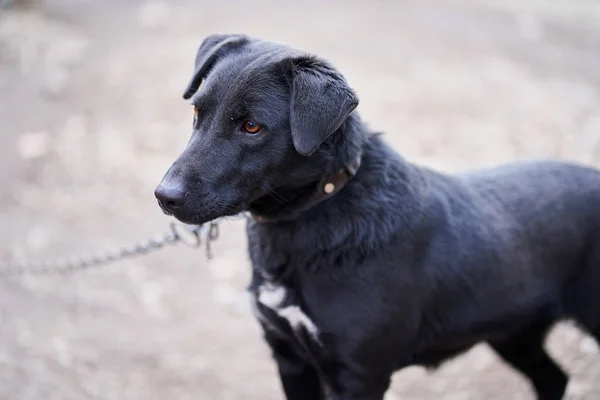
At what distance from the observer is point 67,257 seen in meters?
6.11

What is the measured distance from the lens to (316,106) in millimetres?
2637

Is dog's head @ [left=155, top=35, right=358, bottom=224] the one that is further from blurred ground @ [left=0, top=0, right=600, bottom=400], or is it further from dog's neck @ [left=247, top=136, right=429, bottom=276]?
blurred ground @ [left=0, top=0, right=600, bottom=400]

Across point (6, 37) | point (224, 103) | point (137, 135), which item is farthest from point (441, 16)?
point (224, 103)

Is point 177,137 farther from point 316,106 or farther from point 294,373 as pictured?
point 316,106

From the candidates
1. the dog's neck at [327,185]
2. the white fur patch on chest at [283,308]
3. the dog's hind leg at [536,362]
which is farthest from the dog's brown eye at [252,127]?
the dog's hind leg at [536,362]

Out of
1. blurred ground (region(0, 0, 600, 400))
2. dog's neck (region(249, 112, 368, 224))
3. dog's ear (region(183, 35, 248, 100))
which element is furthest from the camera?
blurred ground (region(0, 0, 600, 400))

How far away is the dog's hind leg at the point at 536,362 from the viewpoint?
367 centimetres

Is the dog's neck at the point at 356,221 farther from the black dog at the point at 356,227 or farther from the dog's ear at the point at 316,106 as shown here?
the dog's ear at the point at 316,106

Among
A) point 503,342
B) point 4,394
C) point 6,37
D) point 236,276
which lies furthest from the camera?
point 6,37

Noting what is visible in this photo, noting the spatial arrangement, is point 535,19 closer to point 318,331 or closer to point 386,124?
point 386,124

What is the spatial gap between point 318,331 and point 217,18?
875cm

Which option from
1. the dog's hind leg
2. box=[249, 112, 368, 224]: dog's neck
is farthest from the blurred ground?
box=[249, 112, 368, 224]: dog's neck

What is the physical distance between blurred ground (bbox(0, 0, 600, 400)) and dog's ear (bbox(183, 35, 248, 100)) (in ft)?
7.31

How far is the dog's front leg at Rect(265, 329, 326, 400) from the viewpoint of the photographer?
10.5 feet
